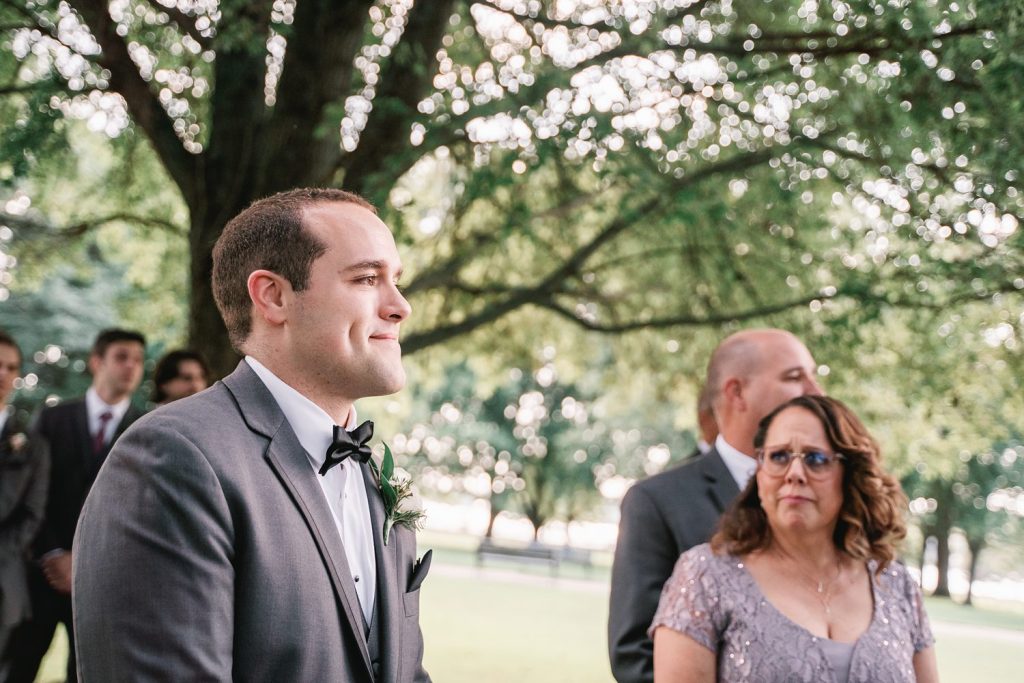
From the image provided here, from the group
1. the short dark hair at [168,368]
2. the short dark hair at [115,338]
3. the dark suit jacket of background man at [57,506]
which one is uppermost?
the short dark hair at [115,338]

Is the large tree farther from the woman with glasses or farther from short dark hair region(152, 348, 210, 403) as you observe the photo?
the woman with glasses

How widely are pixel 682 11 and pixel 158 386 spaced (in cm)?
473

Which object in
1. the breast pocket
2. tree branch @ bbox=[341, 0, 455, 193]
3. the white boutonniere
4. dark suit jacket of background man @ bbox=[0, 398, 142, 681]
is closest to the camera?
the breast pocket

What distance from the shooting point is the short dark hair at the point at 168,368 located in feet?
22.2

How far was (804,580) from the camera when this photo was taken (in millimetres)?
3787

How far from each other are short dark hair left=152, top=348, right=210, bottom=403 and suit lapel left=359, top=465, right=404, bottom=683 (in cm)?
428

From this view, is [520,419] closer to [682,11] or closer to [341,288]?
[682,11]

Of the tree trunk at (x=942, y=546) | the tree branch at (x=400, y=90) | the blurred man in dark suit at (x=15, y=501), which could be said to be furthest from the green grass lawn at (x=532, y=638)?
the tree trunk at (x=942, y=546)

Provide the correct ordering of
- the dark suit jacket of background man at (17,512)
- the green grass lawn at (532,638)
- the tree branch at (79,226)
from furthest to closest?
Result: the green grass lawn at (532,638) < the tree branch at (79,226) < the dark suit jacket of background man at (17,512)

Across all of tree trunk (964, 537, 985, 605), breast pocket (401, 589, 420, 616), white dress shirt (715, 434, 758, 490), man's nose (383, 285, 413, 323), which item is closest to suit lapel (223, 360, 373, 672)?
breast pocket (401, 589, 420, 616)

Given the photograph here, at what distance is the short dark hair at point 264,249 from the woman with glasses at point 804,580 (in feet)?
6.23

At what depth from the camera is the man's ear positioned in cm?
263

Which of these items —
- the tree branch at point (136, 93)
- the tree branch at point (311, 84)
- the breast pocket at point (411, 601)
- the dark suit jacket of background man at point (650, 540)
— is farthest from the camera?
the tree branch at point (311, 84)

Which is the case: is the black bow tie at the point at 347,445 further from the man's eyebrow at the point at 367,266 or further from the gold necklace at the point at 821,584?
the gold necklace at the point at 821,584
